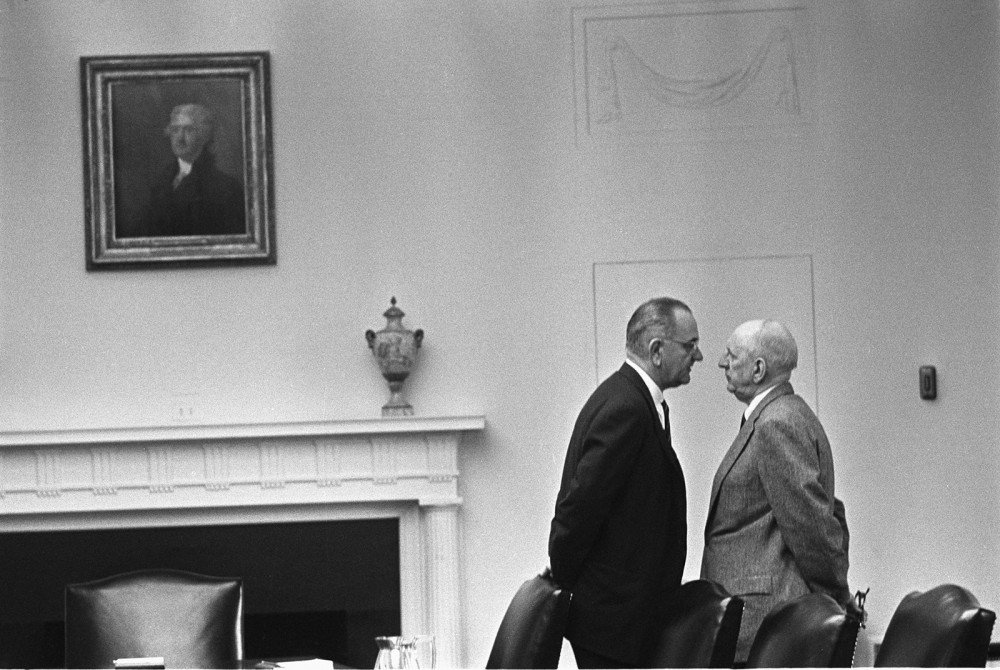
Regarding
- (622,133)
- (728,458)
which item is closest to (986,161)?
(622,133)

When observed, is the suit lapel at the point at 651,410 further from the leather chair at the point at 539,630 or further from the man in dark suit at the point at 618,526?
the leather chair at the point at 539,630

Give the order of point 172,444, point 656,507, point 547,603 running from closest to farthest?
point 547,603, point 656,507, point 172,444

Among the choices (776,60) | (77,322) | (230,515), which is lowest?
(230,515)

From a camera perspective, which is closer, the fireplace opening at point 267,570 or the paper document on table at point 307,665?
the paper document on table at point 307,665

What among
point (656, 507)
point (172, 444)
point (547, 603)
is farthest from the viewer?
point (172, 444)

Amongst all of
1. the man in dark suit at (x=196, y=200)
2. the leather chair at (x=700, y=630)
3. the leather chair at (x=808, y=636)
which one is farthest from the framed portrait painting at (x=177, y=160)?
the leather chair at (x=808, y=636)

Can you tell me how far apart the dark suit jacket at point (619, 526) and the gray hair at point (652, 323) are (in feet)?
0.51

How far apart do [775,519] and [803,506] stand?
0.13 meters

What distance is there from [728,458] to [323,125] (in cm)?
337

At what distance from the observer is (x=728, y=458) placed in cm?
445

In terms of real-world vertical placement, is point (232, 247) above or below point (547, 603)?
above

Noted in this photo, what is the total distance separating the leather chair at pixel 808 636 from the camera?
2.81 meters

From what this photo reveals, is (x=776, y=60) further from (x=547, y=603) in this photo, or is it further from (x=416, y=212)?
(x=547, y=603)

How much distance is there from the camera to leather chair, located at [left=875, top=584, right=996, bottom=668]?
106 inches
